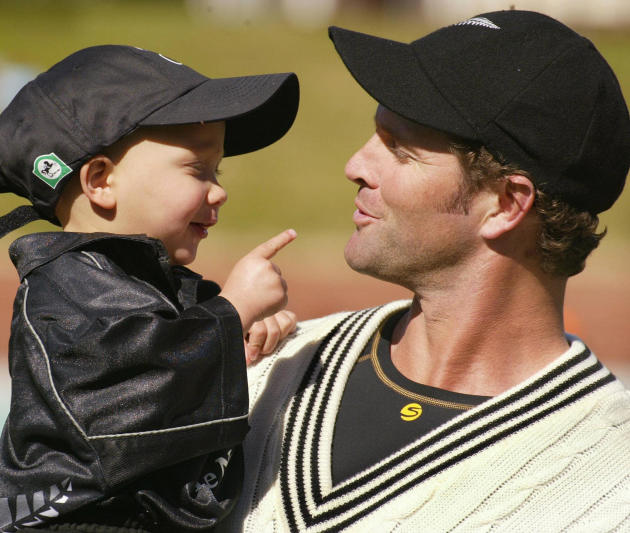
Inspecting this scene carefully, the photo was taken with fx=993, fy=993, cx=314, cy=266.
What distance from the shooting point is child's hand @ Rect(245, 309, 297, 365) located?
281 cm

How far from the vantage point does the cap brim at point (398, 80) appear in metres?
2.48

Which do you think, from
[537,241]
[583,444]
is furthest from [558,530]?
[537,241]

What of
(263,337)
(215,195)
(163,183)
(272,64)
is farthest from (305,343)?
(272,64)

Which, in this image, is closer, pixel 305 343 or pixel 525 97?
pixel 525 97

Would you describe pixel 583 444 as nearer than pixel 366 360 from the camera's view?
Yes

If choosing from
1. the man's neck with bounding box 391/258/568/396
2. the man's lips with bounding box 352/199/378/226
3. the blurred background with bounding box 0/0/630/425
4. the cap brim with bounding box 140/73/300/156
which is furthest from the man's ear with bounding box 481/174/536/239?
the blurred background with bounding box 0/0/630/425

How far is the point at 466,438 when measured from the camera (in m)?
2.32

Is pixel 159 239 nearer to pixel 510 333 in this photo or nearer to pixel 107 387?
pixel 107 387

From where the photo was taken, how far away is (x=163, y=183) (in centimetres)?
259

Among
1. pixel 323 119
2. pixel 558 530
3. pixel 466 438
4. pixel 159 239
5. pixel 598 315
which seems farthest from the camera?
pixel 323 119

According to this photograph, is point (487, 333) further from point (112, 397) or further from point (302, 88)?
point (302, 88)

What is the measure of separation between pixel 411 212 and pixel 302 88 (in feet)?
61.3

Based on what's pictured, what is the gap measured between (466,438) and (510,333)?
1.35 ft

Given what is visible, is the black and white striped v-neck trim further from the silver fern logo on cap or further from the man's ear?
the silver fern logo on cap
